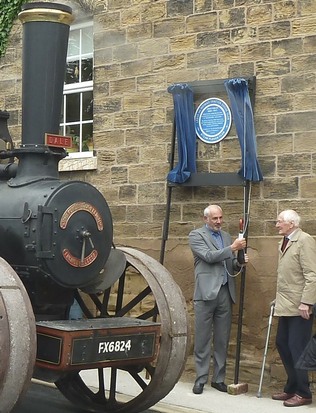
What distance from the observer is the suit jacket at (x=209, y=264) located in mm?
7730

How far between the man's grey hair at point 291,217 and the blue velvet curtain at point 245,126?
64 cm

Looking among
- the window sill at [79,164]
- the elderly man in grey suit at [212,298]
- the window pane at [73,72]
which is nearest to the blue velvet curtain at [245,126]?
the elderly man in grey suit at [212,298]

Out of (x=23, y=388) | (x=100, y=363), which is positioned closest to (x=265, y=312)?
(x=100, y=363)

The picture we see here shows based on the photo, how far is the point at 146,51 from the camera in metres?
9.15

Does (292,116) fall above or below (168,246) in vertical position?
above

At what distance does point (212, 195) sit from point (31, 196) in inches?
109

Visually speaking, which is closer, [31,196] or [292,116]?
[31,196]

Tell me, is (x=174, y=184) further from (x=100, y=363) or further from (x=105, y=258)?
(x=100, y=363)

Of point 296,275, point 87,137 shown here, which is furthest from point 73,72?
point 296,275

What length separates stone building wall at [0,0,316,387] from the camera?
802 centimetres

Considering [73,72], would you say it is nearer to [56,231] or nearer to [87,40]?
[87,40]

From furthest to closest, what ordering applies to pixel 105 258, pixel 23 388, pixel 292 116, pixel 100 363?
pixel 292 116, pixel 105 258, pixel 100 363, pixel 23 388

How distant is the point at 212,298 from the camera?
25.4 feet

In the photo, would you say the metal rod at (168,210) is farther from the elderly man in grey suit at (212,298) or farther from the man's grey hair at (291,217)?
the man's grey hair at (291,217)
